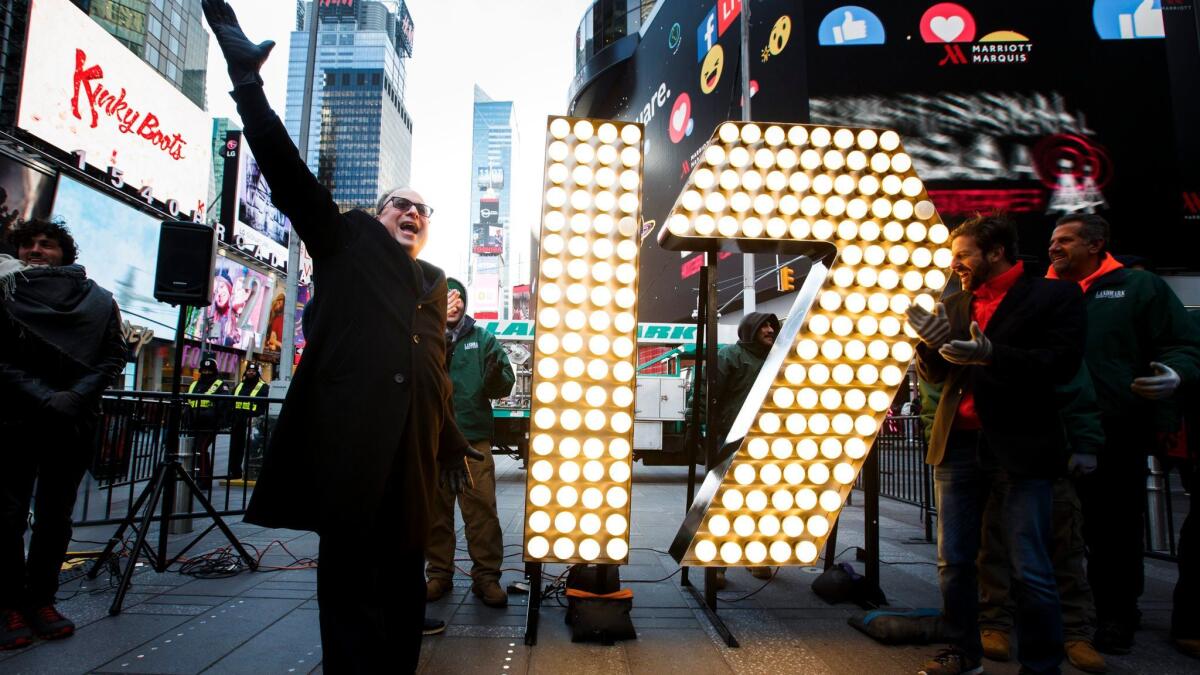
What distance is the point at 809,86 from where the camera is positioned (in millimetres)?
19953

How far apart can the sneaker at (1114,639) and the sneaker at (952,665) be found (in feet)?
3.23

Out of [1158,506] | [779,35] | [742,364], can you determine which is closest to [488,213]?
[779,35]

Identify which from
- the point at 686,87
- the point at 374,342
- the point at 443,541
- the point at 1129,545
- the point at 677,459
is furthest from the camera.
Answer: the point at 686,87

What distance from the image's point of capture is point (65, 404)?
322 centimetres

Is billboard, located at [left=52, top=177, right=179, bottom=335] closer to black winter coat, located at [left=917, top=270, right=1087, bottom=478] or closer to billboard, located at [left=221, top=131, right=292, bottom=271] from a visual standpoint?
billboard, located at [left=221, top=131, right=292, bottom=271]

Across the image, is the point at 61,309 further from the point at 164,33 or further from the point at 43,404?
the point at 164,33

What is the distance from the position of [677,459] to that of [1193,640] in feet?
26.1

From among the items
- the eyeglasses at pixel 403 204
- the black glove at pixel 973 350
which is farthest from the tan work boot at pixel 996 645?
the eyeglasses at pixel 403 204

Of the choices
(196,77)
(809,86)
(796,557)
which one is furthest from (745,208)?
(196,77)

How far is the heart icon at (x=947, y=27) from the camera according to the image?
1962 cm

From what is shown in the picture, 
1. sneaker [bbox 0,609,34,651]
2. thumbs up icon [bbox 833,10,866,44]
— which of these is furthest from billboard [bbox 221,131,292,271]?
sneaker [bbox 0,609,34,651]

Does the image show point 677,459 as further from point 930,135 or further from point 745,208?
point 930,135

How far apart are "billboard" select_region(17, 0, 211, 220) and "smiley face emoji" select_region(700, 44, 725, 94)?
24.6m

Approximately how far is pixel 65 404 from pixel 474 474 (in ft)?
7.58
